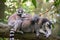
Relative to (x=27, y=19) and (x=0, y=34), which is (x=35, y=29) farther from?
(x=0, y=34)

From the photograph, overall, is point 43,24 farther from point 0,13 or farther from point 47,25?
point 0,13

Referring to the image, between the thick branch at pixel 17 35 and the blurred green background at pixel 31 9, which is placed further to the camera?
the blurred green background at pixel 31 9

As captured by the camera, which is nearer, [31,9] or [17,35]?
[17,35]

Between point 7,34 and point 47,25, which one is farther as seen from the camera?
point 47,25

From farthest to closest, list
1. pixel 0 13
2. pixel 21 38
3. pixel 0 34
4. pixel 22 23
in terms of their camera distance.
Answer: pixel 0 13, pixel 22 23, pixel 21 38, pixel 0 34

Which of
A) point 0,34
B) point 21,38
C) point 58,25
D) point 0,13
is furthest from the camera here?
point 58,25

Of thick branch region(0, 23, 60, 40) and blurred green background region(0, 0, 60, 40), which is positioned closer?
thick branch region(0, 23, 60, 40)

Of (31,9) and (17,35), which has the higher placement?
(31,9)

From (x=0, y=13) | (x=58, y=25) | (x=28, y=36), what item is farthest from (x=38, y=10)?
(x=28, y=36)

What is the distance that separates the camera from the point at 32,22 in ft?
12.4

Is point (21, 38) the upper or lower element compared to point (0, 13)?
lower

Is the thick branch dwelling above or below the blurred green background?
below

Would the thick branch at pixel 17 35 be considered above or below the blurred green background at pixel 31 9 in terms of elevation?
below

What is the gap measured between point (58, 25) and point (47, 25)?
7.19 ft
